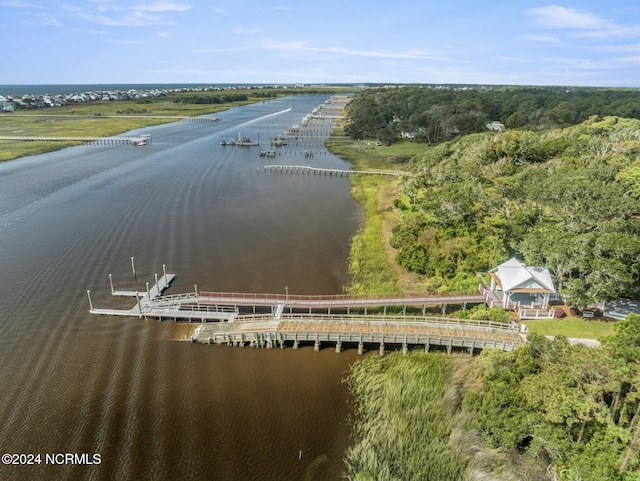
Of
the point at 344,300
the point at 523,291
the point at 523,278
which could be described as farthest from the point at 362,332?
the point at 523,278

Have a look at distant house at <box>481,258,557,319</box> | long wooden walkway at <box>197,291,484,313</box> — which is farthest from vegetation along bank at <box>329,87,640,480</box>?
long wooden walkway at <box>197,291,484,313</box>

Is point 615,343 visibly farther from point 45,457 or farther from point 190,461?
point 45,457

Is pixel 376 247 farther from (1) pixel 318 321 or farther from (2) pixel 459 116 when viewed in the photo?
(2) pixel 459 116

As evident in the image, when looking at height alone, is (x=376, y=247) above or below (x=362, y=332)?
above

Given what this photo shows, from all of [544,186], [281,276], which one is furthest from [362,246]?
[544,186]

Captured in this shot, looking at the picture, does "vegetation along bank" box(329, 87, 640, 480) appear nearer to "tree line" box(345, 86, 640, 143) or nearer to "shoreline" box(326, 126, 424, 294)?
"shoreline" box(326, 126, 424, 294)
